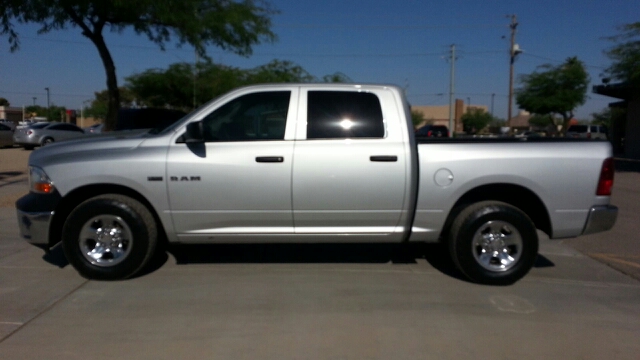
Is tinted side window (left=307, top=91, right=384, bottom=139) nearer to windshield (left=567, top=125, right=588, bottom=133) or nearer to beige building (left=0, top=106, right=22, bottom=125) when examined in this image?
windshield (left=567, top=125, right=588, bottom=133)

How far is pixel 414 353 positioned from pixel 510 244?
7.24 feet

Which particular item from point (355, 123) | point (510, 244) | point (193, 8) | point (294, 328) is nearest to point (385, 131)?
point (355, 123)

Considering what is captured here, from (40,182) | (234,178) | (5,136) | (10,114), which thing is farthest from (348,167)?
(10,114)

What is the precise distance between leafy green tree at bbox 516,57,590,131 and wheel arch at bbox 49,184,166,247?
113 feet

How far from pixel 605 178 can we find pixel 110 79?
14.9 m

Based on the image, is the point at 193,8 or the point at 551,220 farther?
the point at 193,8

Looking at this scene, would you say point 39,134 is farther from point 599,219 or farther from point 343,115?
point 599,219

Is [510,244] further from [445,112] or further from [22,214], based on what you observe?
[445,112]

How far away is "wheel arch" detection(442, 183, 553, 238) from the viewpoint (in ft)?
21.3

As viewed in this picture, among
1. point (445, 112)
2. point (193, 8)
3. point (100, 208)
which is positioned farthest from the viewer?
point (445, 112)

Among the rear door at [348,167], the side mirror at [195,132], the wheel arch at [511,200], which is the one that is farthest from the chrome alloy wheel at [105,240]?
the wheel arch at [511,200]

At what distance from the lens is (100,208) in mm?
6219

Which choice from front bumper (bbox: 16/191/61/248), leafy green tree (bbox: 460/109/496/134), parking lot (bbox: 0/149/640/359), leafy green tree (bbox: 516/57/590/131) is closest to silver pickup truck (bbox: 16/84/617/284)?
front bumper (bbox: 16/191/61/248)

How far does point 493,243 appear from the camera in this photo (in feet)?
21.3
